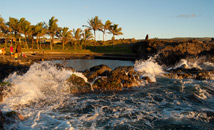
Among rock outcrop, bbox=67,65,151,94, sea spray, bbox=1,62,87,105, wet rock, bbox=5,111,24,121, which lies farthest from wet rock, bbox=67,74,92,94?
wet rock, bbox=5,111,24,121

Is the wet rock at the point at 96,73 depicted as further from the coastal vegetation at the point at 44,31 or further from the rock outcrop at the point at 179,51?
the coastal vegetation at the point at 44,31

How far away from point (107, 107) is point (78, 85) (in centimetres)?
383

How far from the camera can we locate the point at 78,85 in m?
12.2

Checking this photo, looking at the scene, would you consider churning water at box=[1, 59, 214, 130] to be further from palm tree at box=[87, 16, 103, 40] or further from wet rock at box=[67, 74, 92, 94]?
palm tree at box=[87, 16, 103, 40]

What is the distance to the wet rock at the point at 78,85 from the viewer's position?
11.7 metres

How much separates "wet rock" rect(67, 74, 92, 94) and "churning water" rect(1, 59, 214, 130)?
0.52 m

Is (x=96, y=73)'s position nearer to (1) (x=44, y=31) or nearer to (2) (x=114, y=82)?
(2) (x=114, y=82)

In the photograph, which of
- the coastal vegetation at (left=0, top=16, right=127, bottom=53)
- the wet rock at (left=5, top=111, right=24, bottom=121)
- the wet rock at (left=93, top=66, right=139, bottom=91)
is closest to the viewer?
the wet rock at (left=5, top=111, right=24, bottom=121)

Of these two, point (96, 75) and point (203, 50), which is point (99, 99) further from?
point (203, 50)

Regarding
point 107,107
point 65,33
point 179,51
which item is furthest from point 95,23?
point 107,107

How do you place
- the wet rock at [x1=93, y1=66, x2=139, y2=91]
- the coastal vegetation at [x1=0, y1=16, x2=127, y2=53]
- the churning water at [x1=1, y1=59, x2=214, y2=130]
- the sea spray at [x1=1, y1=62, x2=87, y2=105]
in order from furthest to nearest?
1. the coastal vegetation at [x1=0, y1=16, x2=127, y2=53]
2. the wet rock at [x1=93, y1=66, x2=139, y2=91]
3. the sea spray at [x1=1, y1=62, x2=87, y2=105]
4. the churning water at [x1=1, y1=59, x2=214, y2=130]

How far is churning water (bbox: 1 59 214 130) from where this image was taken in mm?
7172

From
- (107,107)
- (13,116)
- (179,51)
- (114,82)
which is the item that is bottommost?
(107,107)

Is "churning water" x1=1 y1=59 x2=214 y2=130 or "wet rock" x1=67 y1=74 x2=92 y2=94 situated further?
"wet rock" x1=67 y1=74 x2=92 y2=94
